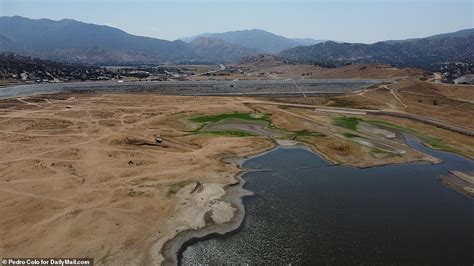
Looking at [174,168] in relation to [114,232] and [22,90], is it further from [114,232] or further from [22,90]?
[22,90]

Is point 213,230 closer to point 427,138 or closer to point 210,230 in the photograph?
point 210,230

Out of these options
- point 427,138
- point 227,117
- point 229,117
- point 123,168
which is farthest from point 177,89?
point 123,168

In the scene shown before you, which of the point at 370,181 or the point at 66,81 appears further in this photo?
the point at 66,81

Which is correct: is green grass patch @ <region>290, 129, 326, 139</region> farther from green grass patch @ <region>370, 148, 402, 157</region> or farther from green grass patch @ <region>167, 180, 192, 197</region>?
green grass patch @ <region>167, 180, 192, 197</region>

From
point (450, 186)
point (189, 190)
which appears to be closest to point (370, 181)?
point (450, 186)

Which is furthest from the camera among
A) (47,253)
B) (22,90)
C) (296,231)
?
(22,90)

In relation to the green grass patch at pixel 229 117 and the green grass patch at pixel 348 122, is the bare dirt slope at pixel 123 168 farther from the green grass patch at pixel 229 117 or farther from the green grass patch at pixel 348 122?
the green grass patch at pixel 229 117
